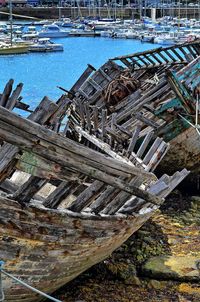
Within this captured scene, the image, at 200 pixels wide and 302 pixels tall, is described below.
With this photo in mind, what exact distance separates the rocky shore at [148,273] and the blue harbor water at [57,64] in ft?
75.9

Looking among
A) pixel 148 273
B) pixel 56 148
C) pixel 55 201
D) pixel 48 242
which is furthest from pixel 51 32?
pixel 56 148

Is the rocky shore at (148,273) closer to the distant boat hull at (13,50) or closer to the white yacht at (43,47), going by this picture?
the distant boat hull at (13,50)

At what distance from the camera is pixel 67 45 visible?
8150cm

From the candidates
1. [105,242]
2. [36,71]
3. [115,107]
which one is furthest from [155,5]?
[105,242]

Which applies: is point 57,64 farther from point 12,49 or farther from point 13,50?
point 13,50

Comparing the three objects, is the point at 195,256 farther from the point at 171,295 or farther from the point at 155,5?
the point at 155,5

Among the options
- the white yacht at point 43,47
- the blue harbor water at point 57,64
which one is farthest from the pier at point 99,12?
the white yacht at point 43,47

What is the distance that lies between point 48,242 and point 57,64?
55500 mm

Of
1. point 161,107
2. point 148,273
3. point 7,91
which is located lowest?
point 148,273

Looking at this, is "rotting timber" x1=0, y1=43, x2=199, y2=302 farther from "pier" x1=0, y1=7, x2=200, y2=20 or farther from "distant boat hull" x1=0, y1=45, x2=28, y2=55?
"pier" x1=0, y1=7, x2=200, y2=20

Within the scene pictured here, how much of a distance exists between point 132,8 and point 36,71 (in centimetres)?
6337

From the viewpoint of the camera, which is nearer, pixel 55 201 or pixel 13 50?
pixel 55 201

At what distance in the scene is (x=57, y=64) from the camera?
200 feet

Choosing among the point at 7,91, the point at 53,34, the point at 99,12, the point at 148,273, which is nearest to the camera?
the point at 7,91
